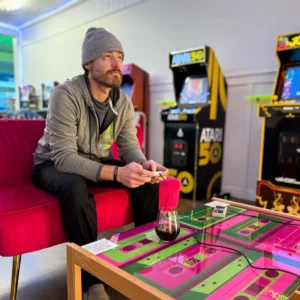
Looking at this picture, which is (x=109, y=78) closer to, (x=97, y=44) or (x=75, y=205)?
(x=97, y=44)

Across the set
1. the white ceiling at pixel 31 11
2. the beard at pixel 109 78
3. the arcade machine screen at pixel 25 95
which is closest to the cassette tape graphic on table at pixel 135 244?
the beard at pixel 109 78

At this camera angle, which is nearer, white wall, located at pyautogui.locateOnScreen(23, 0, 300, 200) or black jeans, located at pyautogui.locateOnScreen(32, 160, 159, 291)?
black jeans, located at pyautogui.locateOnScreen(32, 160, 159, 291)

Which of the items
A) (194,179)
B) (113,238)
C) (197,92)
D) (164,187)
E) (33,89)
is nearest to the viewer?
(113,238)

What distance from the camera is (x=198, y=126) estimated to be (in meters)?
2.73

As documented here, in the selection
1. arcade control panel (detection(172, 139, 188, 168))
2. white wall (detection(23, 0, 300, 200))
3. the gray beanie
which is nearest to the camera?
the gray beanie

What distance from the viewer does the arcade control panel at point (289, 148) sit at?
2137 mm

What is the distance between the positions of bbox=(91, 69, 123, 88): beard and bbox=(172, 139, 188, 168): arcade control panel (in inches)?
58.6

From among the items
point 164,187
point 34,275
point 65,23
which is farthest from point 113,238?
point 65,23

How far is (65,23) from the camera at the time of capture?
16.7 ft

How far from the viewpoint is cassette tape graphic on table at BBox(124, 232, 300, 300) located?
0.71 meters

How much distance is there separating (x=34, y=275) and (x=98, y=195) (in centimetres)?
55

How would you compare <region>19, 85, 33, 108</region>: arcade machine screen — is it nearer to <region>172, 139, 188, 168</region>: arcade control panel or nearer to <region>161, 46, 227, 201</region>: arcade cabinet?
<region>161, 46, 227, 201</region>: arcade cabinet

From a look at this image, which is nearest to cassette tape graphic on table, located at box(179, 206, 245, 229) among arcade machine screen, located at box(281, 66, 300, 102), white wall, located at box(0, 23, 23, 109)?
arcade machine screen, located at box(281, 66, 300, 102)

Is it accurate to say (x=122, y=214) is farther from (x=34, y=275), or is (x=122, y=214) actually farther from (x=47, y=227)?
(x=34, y=275)
